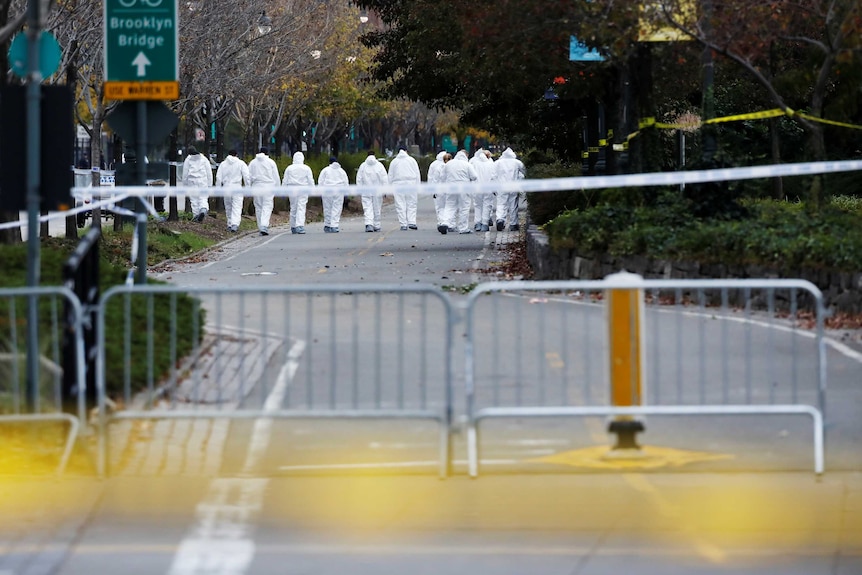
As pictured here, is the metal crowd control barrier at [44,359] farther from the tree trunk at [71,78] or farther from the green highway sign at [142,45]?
the tree trunk at [71,78]

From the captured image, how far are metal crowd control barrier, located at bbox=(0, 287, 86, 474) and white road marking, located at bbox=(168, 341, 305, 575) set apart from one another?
925 millimetres

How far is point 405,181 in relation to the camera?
3641cm

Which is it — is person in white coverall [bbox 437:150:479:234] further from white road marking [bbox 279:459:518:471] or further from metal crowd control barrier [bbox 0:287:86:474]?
white road marking [bbox 279:459:518:471]

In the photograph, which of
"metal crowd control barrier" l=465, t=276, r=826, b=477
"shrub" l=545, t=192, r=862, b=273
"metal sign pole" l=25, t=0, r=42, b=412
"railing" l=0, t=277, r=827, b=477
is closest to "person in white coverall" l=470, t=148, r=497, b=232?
"shrub" l=545, t=192, r=862, b=273

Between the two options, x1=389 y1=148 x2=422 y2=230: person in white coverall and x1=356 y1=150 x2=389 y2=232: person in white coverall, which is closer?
x1=356 y1=150 x2=389 y2=232: person in white coverall

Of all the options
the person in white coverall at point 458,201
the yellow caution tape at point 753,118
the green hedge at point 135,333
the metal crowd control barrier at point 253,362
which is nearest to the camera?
the metal crowd control barrier at point 253,362

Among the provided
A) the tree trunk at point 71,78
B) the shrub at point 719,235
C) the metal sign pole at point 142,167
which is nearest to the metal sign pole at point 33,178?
the metal sign pole at point 142,167

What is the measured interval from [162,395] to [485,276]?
41.5 ft

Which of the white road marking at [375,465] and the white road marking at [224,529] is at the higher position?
the white road marking at [375,465]

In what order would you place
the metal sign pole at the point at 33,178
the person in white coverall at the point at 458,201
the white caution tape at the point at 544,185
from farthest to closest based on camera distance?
the person in white coverall at the point at 458,201
the white caution tape at the point at 544,185
the metal sign pole at the point at 33,178

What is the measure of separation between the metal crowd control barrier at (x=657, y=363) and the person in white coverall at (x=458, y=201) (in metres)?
18.9

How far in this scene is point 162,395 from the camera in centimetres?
976

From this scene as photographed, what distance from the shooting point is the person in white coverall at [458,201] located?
111 feet

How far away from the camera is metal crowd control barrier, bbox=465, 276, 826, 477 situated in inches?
339
